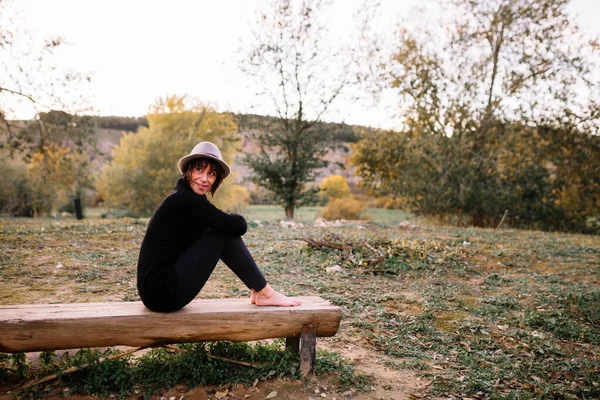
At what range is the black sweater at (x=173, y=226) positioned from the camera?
2965 millimetres

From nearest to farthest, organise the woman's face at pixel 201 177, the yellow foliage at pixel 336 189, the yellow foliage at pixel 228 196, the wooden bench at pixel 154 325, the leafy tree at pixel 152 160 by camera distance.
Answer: the wooden bench at pixel 154 325 → the woman's face at pixel 201 177 → the leafy tree at pixel 152 160 → the yellow foliage at pixel 336 189 → the yellow foliage at pixel 228 196

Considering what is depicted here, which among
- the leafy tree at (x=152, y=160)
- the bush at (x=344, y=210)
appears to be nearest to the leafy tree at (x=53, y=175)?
the leafy tree at (x=152, y=160)

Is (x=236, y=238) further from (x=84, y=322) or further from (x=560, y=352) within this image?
(x=560, y=352)

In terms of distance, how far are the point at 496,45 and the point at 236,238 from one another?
56.4 ft

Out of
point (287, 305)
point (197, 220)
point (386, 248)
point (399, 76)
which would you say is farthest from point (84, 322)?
point (399, 76)

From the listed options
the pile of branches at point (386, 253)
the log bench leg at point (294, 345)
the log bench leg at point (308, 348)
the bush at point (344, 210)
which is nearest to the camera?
the log bench leg at point (308, 348)

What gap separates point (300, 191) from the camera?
18.2 m

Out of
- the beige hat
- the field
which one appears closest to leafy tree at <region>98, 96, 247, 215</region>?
the field

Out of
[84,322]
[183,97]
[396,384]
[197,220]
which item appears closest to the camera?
[84,322]

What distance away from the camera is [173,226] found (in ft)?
9.94

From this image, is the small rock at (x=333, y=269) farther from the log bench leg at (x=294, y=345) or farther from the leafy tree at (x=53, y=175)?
the leafy tree at (x=53, y=175)

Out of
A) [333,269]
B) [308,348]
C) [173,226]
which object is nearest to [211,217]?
[173,226]

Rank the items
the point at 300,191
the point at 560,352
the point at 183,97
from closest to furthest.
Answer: the point at 560,352 → the point at 300,191 → the point at 183,97

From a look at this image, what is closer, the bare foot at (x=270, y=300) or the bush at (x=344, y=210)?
the bare foot at (x=270, y=300)
